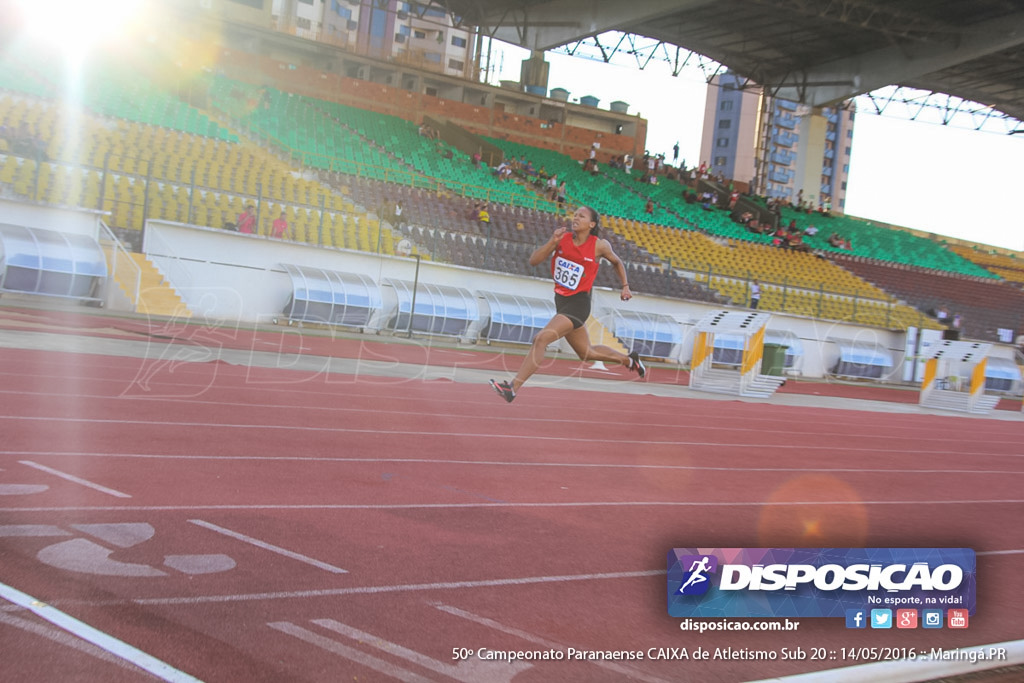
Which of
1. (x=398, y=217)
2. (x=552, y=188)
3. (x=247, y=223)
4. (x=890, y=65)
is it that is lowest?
(x=247, y=223)

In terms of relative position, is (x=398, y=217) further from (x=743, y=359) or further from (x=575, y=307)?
(x=575, y=307)

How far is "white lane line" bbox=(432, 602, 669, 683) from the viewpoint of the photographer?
3452 mm

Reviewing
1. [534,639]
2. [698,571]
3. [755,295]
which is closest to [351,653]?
[534,639]

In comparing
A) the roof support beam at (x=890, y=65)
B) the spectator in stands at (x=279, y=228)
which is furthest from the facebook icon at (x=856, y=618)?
the roof support beam at (x=890, y=65)

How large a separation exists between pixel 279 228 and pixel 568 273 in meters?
17.4

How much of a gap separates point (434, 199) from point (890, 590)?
28726mm

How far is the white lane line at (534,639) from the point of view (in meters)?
3.45

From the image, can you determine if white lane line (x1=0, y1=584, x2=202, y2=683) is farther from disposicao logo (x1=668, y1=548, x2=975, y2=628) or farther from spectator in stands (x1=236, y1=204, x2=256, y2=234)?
spectator in stands (x1=236, y1=204, x2=256, y2=234)

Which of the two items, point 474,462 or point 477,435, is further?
point 477,435

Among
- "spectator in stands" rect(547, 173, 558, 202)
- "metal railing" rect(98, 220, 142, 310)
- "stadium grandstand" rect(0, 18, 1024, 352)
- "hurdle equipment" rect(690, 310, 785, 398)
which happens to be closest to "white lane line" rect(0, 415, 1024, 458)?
"hurdle equipment" rect(690, 310, 785, 398)

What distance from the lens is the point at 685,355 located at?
101 feet

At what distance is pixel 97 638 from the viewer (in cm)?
314

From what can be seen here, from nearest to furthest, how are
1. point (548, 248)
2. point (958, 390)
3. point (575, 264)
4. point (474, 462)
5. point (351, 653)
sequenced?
point (351, 653)
point (474, 462)
point (548, 248)
point (575, 264)
point (958, 390)

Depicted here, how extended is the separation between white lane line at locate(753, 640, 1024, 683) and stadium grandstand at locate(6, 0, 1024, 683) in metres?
0.02
